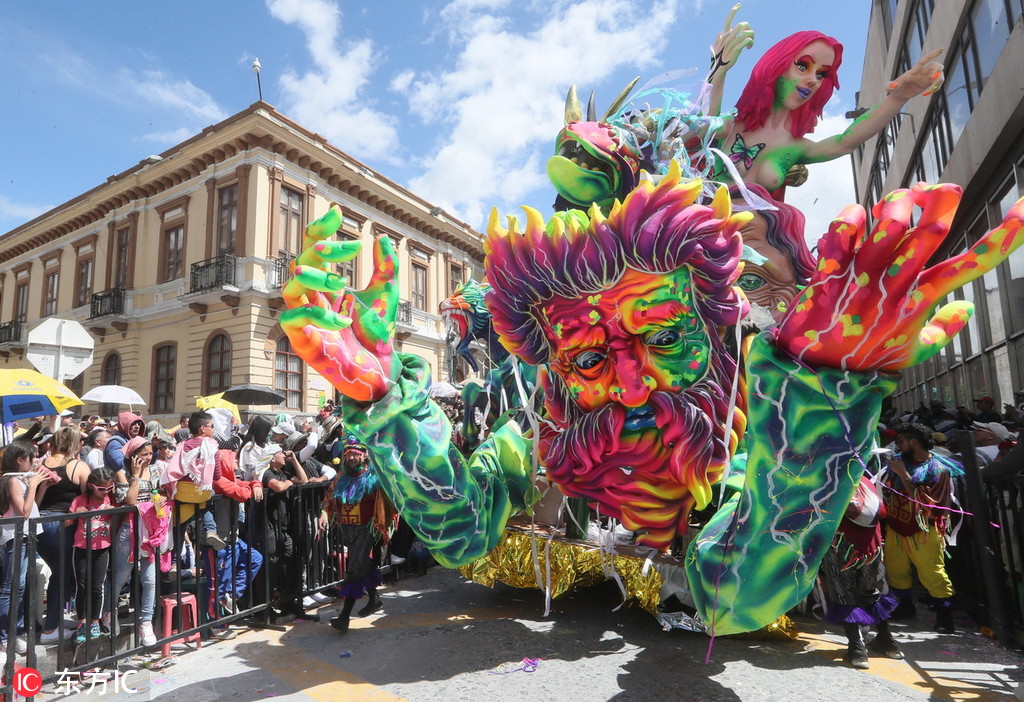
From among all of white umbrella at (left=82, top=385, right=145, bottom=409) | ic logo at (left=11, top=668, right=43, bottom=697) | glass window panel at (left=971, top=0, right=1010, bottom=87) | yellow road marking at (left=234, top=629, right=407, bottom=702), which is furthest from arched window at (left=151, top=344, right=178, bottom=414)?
glass window panel at (left=971, top=0, right=1010, bottom=87)

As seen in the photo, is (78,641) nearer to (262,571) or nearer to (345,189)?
(262,571)

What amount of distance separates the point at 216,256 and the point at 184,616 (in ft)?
49.2

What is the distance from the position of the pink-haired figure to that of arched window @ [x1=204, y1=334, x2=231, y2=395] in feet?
50.8

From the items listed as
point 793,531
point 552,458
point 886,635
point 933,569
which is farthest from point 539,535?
point 933,569

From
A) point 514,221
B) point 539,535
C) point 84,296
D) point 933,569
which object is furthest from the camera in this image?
point 84,296

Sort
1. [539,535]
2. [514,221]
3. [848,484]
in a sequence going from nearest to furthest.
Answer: [848,484] < [514,221] < [539,535]

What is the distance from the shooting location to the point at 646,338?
2.64 metres

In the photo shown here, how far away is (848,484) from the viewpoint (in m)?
2.05

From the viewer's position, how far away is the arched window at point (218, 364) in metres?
16.8

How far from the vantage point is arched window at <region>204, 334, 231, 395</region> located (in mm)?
16797

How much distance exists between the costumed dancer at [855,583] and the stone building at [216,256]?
15120mm

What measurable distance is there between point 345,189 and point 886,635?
18.7m

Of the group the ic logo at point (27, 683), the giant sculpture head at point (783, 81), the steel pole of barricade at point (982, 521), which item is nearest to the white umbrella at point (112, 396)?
the ic logo at point (27, 683)

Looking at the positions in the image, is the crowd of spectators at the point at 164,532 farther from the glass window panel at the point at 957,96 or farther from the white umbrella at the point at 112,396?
the glass window panel at the point at 957,96
